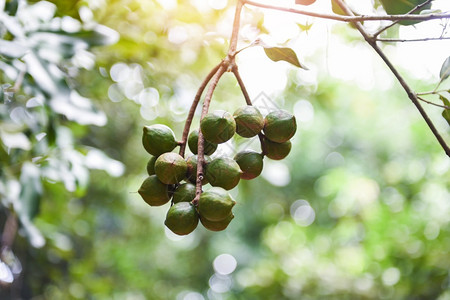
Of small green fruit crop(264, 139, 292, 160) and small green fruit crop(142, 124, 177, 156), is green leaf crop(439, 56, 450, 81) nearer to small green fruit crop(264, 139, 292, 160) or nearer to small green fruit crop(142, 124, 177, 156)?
small green fruit crop(264, 139, 292, 160)

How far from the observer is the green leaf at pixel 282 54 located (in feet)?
1.79

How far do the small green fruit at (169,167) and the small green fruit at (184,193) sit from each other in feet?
0.05

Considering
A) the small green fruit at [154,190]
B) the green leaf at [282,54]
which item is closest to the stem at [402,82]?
the green leaf at [282,54]

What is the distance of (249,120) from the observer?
20.8 inches

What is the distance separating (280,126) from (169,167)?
0.14 meters

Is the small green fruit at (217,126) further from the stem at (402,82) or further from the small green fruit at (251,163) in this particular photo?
the stem at (402,82)

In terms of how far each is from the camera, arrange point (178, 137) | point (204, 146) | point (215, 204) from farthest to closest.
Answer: point (178, 137) → point (204, 146) → point (215, 204)

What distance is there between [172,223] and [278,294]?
294 centimetres

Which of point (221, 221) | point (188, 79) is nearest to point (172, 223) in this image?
point (221, 221)

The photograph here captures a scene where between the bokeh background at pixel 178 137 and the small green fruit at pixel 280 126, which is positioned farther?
the bokeh background at pixel 178 137

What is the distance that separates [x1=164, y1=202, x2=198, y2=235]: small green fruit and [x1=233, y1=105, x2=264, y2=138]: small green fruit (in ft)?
0.40

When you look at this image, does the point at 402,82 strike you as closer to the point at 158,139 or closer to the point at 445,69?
the point at 445,69

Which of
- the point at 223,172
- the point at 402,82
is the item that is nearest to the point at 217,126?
the point at 223,172

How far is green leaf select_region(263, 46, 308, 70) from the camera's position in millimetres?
546
